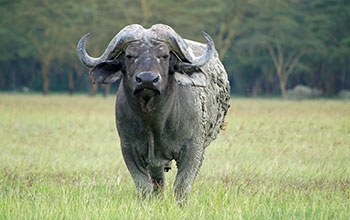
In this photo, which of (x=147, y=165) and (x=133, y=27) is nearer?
(x=133, y=27)

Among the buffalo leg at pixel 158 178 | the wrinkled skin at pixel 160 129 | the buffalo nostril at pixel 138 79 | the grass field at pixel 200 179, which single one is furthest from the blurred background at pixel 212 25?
the buffalo nostril at pixel 138 79

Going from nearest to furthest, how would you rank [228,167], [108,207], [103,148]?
1. [108,207]
2. [228,167]
3. [103,148]

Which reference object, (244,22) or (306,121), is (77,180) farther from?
(244,22)

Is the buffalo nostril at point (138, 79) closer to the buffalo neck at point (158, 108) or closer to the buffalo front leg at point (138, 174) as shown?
the buffalo neck at point (158, 108)

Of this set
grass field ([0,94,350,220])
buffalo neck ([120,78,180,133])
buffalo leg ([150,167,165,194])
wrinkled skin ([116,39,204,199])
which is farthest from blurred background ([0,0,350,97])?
buffalo neck ([120,78,180,133])

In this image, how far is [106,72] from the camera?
5277 millimetres

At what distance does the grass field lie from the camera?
5.00 m

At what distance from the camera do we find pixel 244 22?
44.5 m

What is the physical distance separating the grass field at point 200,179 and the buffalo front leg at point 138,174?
145 millimetres

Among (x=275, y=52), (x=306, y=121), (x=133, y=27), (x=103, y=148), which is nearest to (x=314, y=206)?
(x=133, y=27)

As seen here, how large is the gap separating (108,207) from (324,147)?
19.3 feet

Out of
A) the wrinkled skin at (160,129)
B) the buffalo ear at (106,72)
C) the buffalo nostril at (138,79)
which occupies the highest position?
the buffalo nostril at (138,79)

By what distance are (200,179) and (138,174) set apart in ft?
5.73

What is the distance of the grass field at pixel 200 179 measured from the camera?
5.00m
